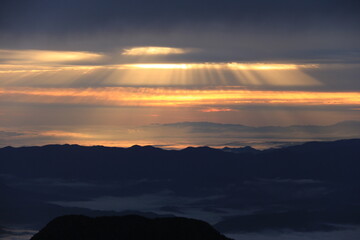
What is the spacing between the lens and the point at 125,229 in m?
132

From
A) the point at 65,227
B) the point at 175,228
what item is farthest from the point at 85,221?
the point at 175,228

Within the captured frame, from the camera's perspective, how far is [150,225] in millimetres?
134625

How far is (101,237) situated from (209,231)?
755 inches

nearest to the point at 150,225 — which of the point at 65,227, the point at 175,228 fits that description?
the point at 175,228

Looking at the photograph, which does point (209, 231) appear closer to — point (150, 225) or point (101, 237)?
point (150, 225)

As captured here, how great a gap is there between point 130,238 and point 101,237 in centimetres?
505

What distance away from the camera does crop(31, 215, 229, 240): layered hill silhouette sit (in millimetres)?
130125

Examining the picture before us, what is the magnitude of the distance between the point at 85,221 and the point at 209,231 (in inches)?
871

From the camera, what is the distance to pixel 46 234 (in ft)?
428

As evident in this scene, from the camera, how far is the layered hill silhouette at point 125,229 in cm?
13012

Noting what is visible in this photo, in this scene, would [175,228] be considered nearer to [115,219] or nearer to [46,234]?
[115,219]

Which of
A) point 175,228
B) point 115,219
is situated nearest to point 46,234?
point 115,219

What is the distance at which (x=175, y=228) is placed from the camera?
134 metres

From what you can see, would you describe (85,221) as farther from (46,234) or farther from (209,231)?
(209,231)
